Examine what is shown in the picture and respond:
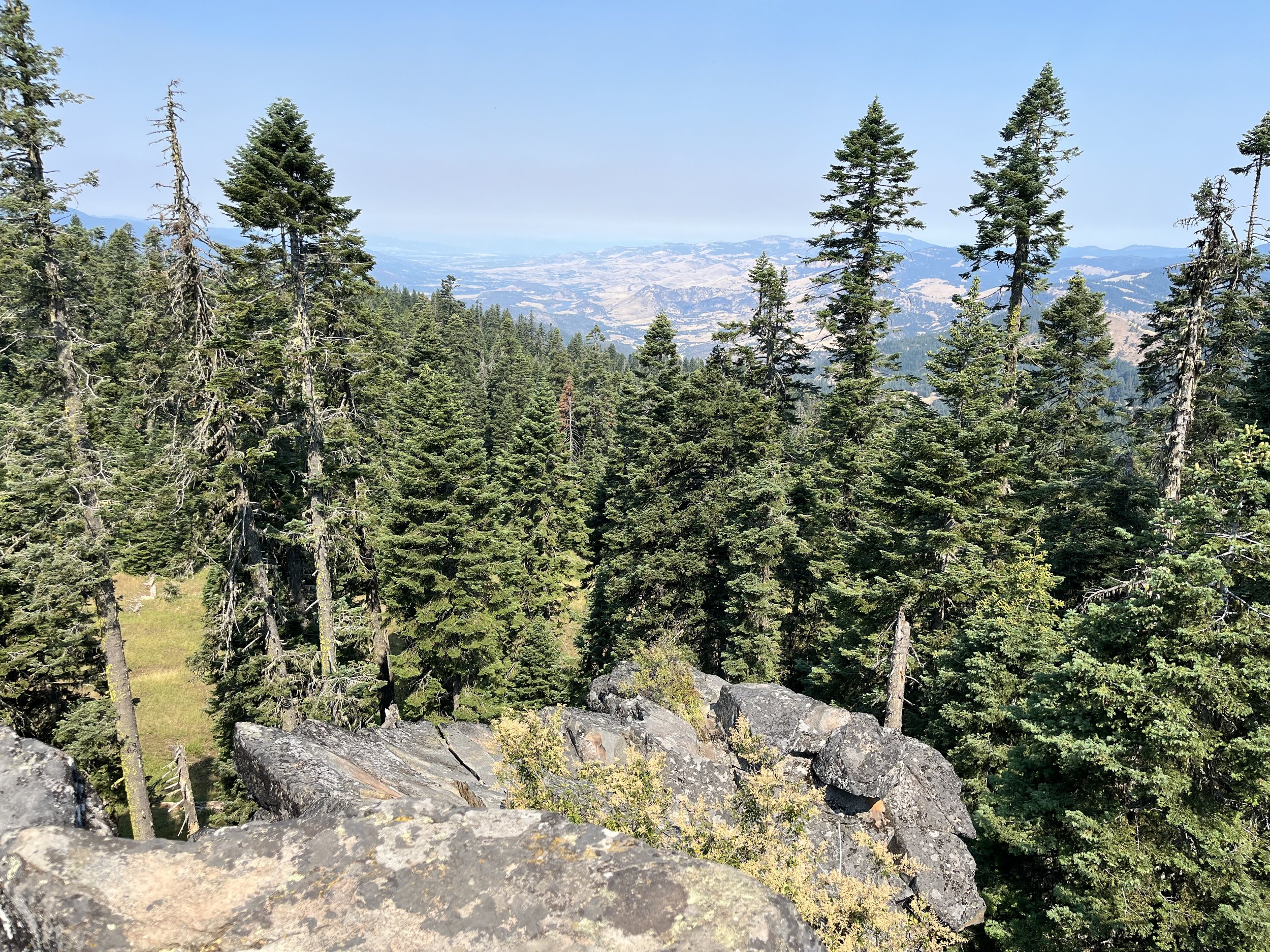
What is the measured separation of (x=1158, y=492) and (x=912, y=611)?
9.92 metres

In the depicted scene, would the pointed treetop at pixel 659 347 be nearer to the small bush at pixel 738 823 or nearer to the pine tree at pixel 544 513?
the pine tree at pixel 544 513

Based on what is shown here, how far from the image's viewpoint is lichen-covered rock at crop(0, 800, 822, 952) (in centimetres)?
408

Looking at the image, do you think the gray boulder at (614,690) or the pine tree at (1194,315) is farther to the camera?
the gray boulder at (614,690)

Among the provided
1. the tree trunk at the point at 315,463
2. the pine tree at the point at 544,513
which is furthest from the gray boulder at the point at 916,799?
the pine tree at the point at 544,513

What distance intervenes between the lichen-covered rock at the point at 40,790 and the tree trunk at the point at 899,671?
18.9 metres

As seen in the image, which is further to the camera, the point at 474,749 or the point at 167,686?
the point at 167,686

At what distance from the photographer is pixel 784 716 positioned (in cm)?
1731

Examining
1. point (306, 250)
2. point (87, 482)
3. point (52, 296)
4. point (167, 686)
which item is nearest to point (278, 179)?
point (306, 250)

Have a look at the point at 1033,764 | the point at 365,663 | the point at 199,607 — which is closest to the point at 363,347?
the point at 365,663

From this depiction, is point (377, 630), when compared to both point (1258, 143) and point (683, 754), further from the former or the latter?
point (1258, 143)

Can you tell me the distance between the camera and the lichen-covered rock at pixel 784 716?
54.6 feet

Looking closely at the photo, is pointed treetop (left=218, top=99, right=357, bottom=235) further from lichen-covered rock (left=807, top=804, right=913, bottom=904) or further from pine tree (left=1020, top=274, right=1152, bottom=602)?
pine tree (left=1020, top=274, right=1152, bottom=602)

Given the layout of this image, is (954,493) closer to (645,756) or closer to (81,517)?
(645,756)

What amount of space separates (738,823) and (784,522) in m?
16.2
